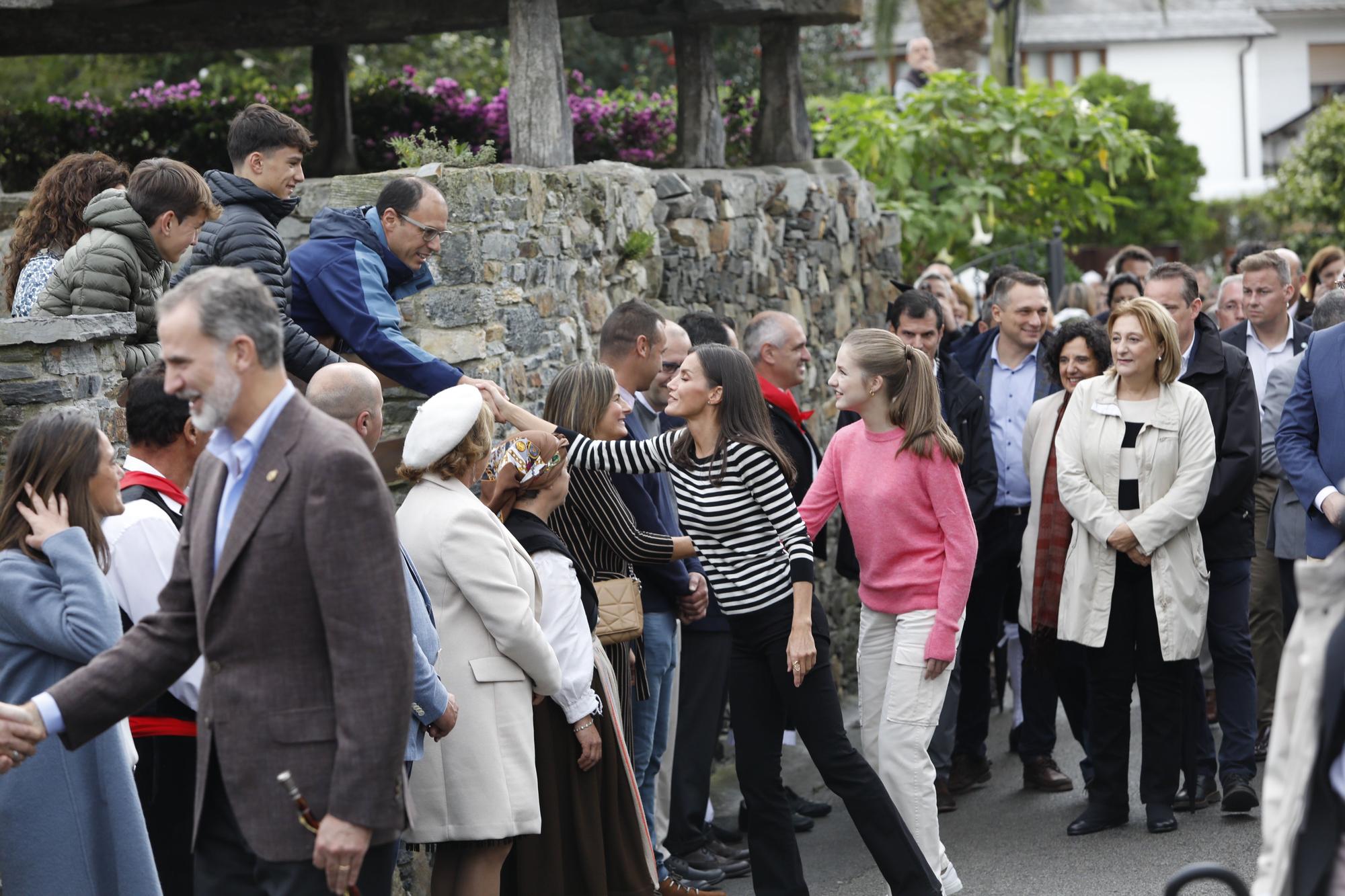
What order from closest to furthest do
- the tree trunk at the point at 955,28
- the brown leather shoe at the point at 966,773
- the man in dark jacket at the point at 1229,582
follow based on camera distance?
1. the man in dark jacket at the point at 1229,582
2. the brown leather shoe at the point at 966,773
3. the tree trunk at the point at 955,28

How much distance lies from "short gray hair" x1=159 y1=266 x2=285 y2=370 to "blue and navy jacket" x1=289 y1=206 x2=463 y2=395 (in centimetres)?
203

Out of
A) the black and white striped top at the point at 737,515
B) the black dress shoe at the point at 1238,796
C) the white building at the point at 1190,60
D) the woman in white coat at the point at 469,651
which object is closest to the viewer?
the woman in white coat at the point at 469,651

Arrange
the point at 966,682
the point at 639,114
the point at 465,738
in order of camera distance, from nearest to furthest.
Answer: the point at 465,738
the point at 966,682
the point at 639,114

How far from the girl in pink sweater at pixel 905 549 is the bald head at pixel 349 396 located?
1979 millimetres

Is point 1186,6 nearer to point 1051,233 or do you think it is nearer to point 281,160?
point 1051,233

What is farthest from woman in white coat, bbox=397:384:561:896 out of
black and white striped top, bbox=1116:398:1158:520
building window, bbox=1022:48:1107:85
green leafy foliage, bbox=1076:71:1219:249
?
building window, bbox=1022:48:1107:85

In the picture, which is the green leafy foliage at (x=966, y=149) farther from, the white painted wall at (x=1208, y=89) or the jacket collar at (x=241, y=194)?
the white painted wall at (x=1208, y=89)

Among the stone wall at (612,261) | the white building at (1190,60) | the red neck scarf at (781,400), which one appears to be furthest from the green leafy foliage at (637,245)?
the white building at (1190,60)

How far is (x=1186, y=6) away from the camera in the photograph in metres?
45.9

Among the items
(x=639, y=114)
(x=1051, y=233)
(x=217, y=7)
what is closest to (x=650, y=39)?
(x=1051, y=233)

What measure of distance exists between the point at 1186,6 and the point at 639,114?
39349 millimetres

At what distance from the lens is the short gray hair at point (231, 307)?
3199 mm

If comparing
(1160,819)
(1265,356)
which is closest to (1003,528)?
(1160,819)

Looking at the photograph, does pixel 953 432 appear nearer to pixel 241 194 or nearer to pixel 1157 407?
pixel 1157 407
